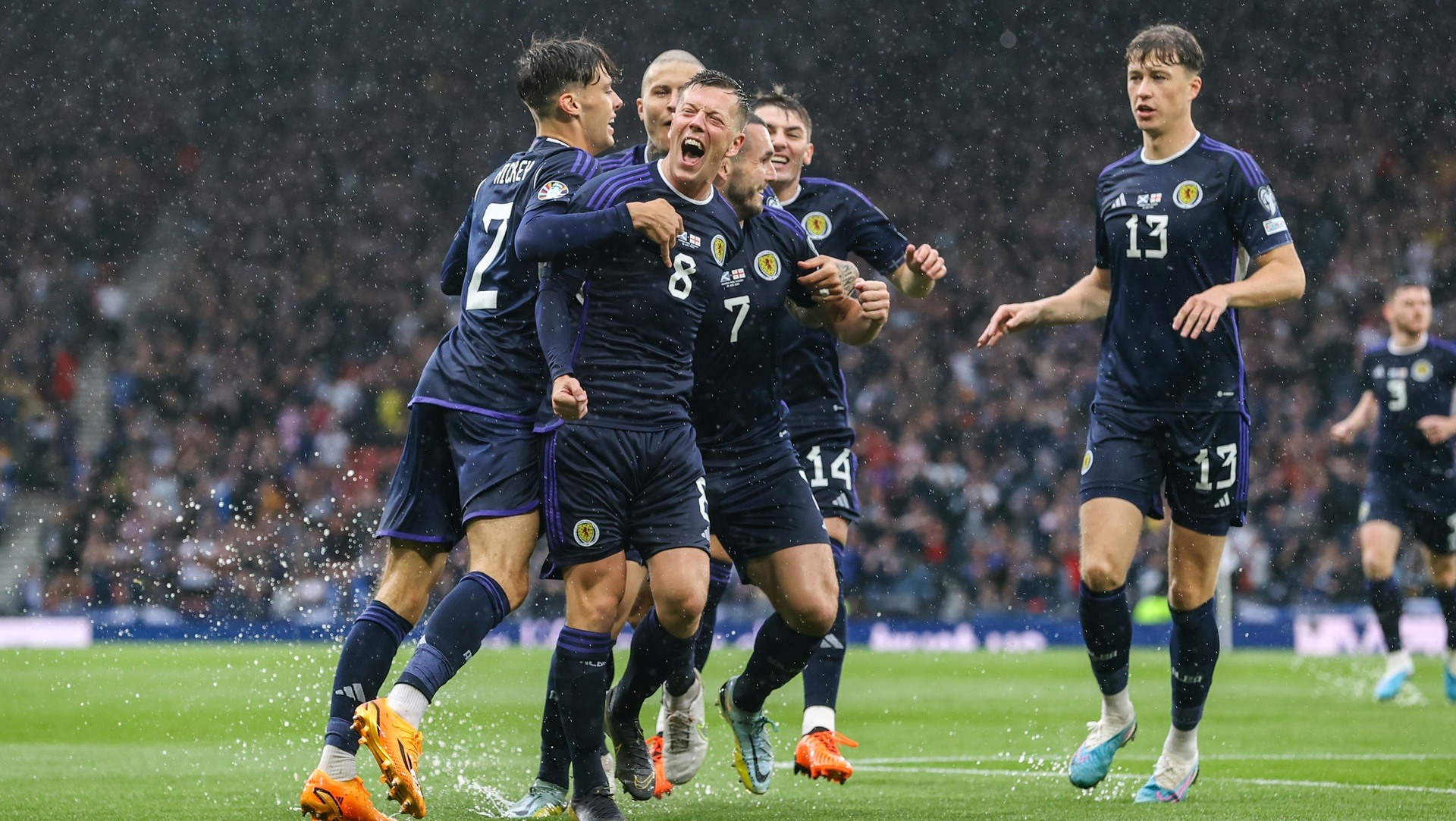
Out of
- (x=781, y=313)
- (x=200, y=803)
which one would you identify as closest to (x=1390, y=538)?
(x=781, y=313)

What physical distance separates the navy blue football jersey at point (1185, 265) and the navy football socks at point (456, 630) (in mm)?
2517

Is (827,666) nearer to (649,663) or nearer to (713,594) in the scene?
(713,594)

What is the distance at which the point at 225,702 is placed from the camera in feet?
37.1

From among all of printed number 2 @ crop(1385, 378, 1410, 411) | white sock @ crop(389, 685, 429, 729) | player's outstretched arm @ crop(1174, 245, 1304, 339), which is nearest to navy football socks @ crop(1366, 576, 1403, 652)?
printed number 2 @ crop(1385, 378, 1410, 411)

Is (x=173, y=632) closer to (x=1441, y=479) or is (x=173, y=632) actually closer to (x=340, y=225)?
(x=340, y=225)

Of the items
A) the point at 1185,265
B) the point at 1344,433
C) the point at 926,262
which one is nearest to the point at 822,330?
the point at 926,262

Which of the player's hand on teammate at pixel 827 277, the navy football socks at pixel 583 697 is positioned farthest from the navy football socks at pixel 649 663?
the player's hand on teammate at pixel 827 277

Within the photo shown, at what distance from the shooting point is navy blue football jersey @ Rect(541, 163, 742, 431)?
15.6 ft

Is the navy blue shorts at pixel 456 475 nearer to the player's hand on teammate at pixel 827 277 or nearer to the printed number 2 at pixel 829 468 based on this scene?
the player's hand on teammate at pixel 827 277

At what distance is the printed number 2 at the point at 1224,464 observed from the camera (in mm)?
5840

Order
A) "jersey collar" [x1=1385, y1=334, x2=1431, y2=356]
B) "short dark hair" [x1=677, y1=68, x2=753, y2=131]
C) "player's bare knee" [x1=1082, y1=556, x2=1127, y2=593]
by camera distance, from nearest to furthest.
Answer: "short dark hair" [x1=677, y1=68, x2=753, y2=131]
"player's bare knee" [x1=1082, y1=556, x2=1127, y2=593]
"jersey collar" [x1=1385, y1=334, x2=1431, y2=356]

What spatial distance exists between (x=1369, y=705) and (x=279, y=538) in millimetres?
13295

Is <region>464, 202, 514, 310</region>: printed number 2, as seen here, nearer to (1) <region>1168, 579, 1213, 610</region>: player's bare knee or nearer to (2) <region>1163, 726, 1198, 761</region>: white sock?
(1) <region>1168, 579, 1213, 610</region>: player's bare knee

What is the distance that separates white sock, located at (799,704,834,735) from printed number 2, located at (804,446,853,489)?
39.6 inches
